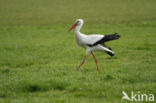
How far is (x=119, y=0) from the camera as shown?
49.3 m

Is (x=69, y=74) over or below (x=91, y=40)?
below

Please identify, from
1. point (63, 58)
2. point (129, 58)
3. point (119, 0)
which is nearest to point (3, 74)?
point (63, 58)

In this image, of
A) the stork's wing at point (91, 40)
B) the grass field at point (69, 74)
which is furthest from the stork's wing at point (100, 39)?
the grass field at point (69, 74)

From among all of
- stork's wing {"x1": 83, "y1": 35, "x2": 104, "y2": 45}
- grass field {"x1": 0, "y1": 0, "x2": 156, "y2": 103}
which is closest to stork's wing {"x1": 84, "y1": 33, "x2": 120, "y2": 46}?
stork's wing {"x1": 83, "y1": 35, "x2": 104, "y2": 45}

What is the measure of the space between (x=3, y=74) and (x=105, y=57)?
16.0 ft

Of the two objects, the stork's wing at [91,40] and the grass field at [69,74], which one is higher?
the stork's wing at [91,40]

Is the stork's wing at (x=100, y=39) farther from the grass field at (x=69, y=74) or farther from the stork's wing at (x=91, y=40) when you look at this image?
the grass field at (x=69, y=74)

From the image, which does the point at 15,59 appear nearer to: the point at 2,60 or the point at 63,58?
the point at 2,60

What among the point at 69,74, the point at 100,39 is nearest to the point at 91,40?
the point at 100,39

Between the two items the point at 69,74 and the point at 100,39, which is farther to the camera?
the point at 100,39

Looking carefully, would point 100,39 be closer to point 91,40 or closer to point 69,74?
point 91,40

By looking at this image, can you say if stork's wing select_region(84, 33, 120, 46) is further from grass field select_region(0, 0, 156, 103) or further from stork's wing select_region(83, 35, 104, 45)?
grass field select_region(0, 0, 156, 103)

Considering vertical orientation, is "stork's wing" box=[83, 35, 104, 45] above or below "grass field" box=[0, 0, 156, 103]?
above

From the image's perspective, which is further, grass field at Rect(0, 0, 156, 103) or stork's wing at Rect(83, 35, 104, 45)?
stork's wing at Rect(83, 35, 104, 45)
